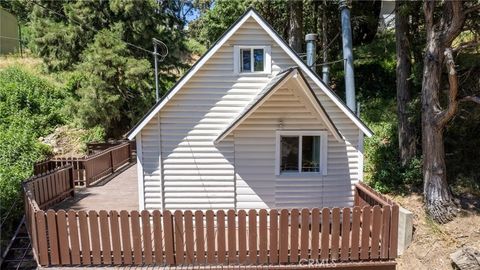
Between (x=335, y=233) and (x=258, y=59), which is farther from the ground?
(x=258, y=59)

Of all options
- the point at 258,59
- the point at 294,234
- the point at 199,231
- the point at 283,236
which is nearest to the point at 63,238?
the point at 199,231

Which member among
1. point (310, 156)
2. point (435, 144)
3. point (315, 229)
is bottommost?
point (315, 229)

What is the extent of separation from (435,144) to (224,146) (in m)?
6.40

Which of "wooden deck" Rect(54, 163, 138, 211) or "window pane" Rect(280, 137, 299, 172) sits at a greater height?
"window pane" Rect(280, 137, 299, 172)

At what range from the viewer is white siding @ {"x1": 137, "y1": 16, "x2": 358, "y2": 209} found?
9070 millimetres

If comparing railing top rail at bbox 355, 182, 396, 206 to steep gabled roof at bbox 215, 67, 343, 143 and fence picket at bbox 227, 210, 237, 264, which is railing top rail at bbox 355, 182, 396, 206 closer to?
steep gabled roof at bbox 215, 67, 343, 143

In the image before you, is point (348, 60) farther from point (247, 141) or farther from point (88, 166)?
point (88, 166)

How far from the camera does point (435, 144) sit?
996cm

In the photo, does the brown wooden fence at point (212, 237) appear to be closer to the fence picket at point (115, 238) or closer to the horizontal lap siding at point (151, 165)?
the fence picket at point (115, 238)

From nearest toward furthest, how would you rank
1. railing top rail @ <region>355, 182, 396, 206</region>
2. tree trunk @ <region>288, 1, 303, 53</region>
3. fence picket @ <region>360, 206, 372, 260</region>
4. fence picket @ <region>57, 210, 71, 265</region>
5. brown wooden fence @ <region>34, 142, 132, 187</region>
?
fence picket @ <region>57, 210, 71, 265</region>, fence picket @ <region>360, 206, 372, 260</region>, railing top rail @ <region>355, 182, 396, 206</region>, brown wooden fence @ <region>34, 142, 132, 187</region>, tree trunk @ <region>288, 1, 303, 53</region>

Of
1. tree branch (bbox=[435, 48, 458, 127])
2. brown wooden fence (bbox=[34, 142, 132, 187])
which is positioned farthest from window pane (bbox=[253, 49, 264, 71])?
brown wooden fence (bbox=[34, 142, 132, 187])

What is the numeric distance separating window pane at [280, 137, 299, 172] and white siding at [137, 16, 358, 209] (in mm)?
344

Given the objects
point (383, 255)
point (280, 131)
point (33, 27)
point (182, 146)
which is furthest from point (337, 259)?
point (33, 27)

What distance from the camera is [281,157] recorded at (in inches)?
363
